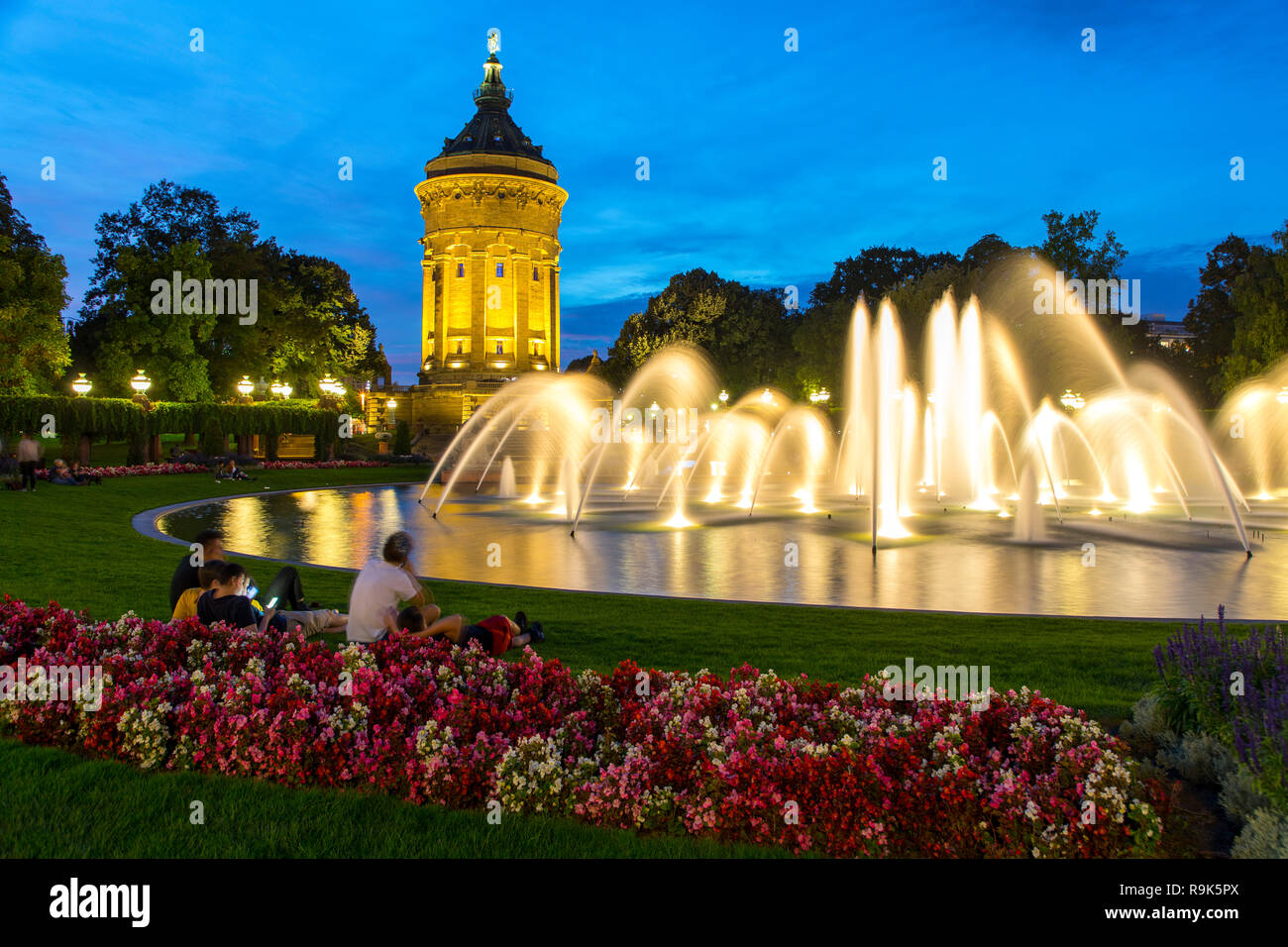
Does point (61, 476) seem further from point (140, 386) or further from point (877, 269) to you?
point (877, 269)

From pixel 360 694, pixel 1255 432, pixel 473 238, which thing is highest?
pixel 473 238

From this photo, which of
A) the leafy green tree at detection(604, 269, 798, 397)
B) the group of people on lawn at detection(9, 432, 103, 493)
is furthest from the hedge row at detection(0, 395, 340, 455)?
the leafy green tree at detection(604, 269, 798, 397)

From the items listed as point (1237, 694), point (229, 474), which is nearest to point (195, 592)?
point (1237, 694)

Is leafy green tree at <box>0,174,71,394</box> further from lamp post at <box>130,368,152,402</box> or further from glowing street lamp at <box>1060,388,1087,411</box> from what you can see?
glowing street lamp at <box>1060,388,1087,411</box>

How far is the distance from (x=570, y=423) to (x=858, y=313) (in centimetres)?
4979

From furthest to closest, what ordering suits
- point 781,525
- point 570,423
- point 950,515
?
1. point 570,423
2. point 950,515
3. point 781,525

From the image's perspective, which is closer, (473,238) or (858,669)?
(858,669)

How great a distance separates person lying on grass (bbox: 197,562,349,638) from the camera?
8.52 meters

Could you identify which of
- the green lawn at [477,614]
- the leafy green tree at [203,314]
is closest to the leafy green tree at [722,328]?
the leafy green tree at [203,314]

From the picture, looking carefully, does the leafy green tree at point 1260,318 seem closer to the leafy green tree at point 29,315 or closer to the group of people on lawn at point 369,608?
the group of people on lawn at point 369,608

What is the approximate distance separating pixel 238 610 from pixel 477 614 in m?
3.19

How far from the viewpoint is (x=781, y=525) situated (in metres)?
23.3
